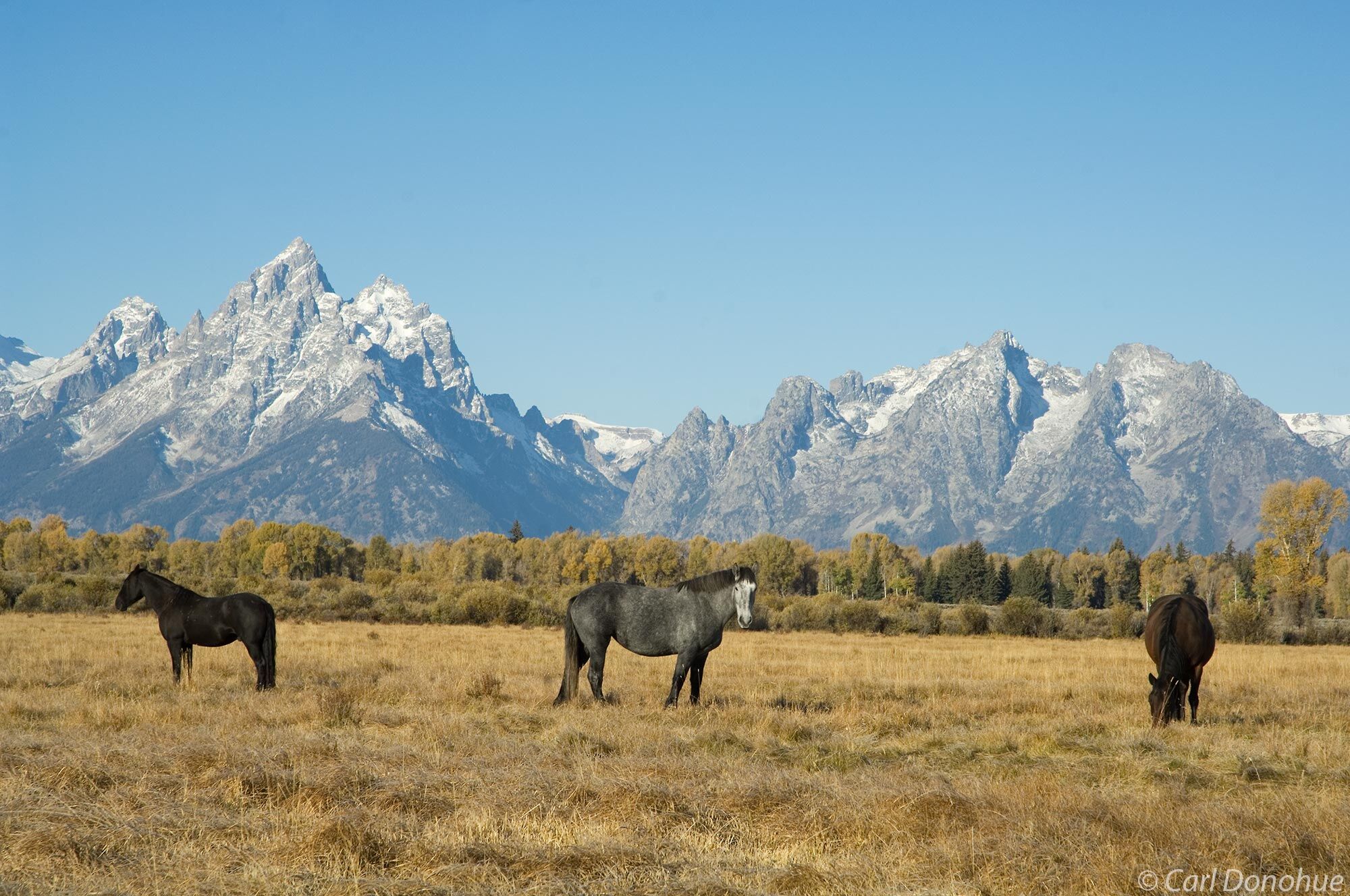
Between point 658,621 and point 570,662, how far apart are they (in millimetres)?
1628

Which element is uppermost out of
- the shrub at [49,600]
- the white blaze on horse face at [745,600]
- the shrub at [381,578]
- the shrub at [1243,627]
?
the white blaze on horse face at [745,600]

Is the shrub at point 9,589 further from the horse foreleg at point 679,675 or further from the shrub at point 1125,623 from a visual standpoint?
the shrub at point 1125,623

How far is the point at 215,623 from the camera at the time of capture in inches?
771

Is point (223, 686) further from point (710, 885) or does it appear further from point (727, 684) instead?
point (710, 885)

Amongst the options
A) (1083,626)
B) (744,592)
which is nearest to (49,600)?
(744,592)

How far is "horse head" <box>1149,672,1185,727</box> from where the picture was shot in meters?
16.5

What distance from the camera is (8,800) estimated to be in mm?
8773

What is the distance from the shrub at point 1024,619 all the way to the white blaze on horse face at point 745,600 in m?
40.2

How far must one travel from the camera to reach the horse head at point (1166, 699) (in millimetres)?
16469

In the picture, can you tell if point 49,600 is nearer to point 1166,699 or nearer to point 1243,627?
point 1166,699

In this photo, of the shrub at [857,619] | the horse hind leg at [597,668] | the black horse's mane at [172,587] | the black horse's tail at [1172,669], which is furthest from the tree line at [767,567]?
the black horse's tail at [1172,669]

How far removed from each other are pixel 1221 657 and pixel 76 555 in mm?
180952

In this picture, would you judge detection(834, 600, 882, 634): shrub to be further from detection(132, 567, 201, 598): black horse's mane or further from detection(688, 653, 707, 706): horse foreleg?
detection(132, 567, 201, 598): black horse's mane

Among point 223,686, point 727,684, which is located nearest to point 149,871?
point 223,686
